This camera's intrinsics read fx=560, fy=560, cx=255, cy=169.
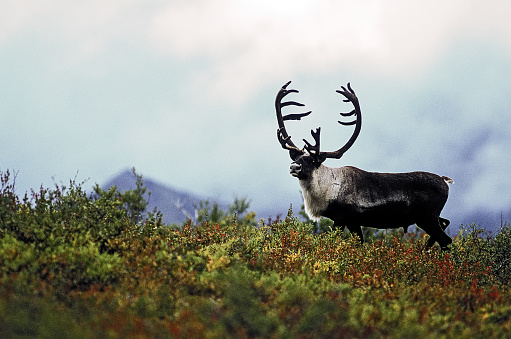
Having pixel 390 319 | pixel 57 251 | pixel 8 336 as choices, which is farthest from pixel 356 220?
pixel 8 336

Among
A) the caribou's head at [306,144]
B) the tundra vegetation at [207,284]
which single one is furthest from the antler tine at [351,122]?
the tundra vegetation at [207,284]

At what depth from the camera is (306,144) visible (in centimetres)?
1148

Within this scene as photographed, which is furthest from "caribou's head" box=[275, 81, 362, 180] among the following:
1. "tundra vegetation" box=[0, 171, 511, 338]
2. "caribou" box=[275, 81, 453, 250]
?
"tundra vegetation" box=[0, 171, 511, 338]

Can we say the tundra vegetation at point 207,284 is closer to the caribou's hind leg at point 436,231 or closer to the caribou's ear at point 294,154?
the caribou's hind leg at point 436,231

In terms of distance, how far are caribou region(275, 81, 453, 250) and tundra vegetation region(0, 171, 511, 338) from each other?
2.40 feet

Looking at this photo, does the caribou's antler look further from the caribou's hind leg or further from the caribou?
the caribou's hind leg

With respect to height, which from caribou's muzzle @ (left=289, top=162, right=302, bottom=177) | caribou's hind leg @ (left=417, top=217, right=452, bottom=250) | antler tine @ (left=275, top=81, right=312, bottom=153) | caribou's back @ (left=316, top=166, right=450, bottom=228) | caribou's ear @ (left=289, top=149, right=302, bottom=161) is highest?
antler tine @ (left=275, top=81, right=312, bottom=153)

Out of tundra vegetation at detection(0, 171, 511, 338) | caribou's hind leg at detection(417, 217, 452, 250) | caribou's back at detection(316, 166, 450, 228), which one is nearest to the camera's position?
tundra vegetation at detection(0, 171, 511, 338)

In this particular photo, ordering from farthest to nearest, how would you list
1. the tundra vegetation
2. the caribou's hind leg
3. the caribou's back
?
1. the caribou's hind leg
2. the caribou's back
3. the tundra vegetation

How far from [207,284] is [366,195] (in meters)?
5.30

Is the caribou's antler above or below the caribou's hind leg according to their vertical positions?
above

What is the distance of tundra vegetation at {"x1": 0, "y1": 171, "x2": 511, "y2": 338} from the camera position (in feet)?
17.1

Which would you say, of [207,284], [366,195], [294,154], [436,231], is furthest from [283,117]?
[207,284]

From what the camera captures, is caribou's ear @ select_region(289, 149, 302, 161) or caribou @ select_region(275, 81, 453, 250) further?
caribou's ear @ select_region(289, 149, 302, 161)
